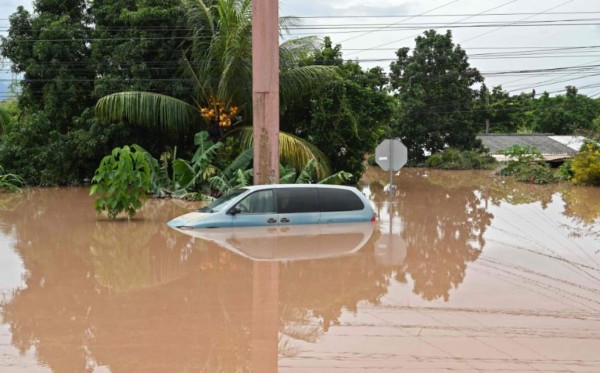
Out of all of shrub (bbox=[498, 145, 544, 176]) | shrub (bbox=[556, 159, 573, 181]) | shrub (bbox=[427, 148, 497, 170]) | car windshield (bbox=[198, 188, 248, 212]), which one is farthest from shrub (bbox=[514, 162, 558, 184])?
car windshield (bbox=[198, 188, 248, 212])

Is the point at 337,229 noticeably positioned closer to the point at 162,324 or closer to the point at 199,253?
the point at 199,253

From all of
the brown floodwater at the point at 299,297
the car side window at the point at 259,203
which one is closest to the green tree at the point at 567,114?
the brown floodwater at the point at 299,297

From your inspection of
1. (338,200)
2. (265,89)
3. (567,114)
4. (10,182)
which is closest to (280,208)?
(338,200)

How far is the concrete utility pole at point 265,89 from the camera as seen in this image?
18781mm

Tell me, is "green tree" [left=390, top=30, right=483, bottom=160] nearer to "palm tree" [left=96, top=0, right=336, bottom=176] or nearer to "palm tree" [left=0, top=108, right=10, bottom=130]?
"palm tree" [left=96, top=0, right=336, bottom=176]

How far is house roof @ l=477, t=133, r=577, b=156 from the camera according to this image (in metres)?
53.4

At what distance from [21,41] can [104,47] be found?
13.0ft

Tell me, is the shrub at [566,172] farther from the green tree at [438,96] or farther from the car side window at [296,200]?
the car side window at [296,200]

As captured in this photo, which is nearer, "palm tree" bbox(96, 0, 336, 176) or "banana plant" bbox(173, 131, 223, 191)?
"banana plant" bbox(173, 131, 223, 191)

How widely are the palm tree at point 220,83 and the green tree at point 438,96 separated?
23.3 metres

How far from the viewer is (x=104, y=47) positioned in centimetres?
2817

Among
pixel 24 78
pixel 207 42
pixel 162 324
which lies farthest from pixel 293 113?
pixel 162 324

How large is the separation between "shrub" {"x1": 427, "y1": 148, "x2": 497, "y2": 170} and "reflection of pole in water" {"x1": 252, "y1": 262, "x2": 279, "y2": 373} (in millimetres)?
37441

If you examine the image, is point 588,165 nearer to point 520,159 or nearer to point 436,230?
point 520,159
